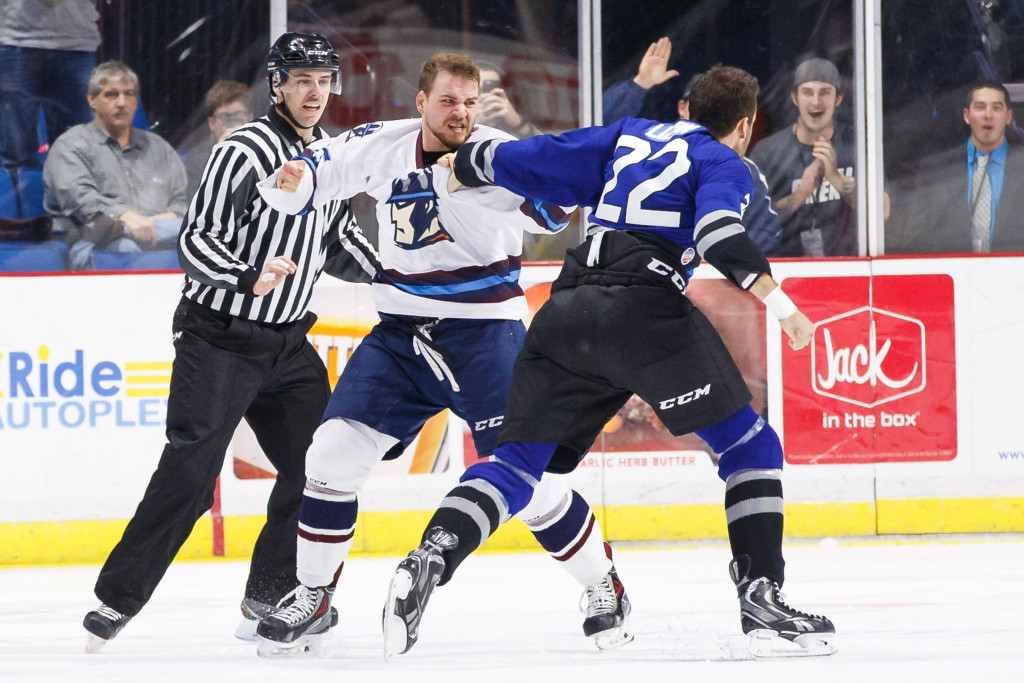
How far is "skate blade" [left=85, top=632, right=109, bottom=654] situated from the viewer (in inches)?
110

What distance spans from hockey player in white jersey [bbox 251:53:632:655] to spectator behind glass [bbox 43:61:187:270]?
217cm

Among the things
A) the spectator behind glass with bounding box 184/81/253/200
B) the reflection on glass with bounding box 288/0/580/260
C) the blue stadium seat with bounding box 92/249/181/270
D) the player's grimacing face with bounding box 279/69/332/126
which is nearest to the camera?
the player's grimacing face with bounding box 279/69/332/126

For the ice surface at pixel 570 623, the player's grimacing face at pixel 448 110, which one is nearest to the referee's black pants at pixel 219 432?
the ice surface at pixel 570 623

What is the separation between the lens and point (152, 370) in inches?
175

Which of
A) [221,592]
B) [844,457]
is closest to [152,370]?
[221,592]

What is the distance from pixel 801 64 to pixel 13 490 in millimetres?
3481

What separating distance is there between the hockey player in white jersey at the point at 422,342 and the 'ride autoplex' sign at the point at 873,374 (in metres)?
2.00

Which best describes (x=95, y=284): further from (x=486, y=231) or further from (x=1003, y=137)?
(x=1003, y=137)

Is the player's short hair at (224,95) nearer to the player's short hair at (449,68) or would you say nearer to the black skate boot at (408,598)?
the player's short hair at (449,68)

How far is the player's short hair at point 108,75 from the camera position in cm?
474

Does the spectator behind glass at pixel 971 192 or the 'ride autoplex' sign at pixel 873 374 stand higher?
the spectator behind glass at pixel 971 192

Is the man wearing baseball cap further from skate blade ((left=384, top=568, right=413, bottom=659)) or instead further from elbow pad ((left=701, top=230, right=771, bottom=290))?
skate blade ((left=384, top=568, right=413, bottom=659))

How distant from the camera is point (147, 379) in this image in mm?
4441

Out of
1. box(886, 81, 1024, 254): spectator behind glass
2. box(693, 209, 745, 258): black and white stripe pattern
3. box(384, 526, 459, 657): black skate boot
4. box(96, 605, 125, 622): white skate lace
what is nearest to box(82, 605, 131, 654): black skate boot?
box(96, 605, 125, 622): white skate lace
